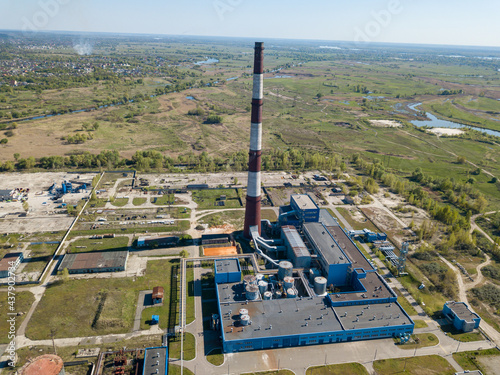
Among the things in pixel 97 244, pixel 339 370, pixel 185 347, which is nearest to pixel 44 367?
pixel 185 347

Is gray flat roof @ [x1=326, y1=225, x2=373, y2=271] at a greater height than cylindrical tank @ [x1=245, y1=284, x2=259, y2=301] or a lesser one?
greater

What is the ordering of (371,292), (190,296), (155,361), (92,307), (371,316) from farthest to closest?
1. (190,296)
2. (371,292)
3. (92,307)
4. (371,316)
5. (155,361)

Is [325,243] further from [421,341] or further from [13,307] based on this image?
[13,307]

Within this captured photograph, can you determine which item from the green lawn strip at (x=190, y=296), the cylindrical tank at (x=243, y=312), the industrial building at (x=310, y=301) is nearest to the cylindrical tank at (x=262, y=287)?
the industrial building at (x=310, y=301)

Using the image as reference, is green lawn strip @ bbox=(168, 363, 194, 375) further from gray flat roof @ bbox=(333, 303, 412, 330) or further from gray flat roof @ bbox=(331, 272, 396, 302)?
gray flat roof @ bbox=(331, 272, 396, 302)

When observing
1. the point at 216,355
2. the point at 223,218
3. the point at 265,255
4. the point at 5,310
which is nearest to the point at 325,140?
the point at 223,218

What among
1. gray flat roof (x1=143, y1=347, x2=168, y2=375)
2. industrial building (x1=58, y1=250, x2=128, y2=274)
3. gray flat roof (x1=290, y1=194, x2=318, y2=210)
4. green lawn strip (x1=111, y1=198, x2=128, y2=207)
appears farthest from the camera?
green lawn strip (x1=111, y1=198, x2=128, y2=207)

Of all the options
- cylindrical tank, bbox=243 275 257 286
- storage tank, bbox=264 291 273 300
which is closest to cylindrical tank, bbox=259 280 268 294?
storage tank, bbox=264 291 273 300
